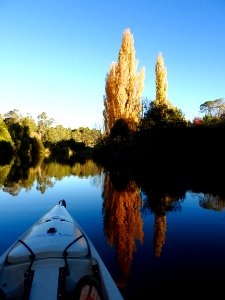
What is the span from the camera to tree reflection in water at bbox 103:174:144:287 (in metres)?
5.77

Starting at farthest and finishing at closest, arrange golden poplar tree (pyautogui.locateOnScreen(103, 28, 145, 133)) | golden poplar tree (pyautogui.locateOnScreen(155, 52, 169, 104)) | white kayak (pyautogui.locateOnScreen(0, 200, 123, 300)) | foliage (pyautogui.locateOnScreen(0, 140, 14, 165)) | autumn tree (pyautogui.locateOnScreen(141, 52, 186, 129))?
foliage (pyautogui.locateOnScreen(0, 140, 14, 165)) < golden poplar tree (pyautogui.locateOnScreen(155, 52, 169, 104)) < golden poplar tree (pyautogui.locateOnScreen(103, 28, 145, 133)) < autumn tree (pyautogui.locateOnScreen(141, 52, 186, 129)) < white kayak (pyautogui.locateOnScreen(0, 200, 123, 300))

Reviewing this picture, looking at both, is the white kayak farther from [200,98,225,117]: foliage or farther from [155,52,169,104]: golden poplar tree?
[200,98,225,117]: foliage

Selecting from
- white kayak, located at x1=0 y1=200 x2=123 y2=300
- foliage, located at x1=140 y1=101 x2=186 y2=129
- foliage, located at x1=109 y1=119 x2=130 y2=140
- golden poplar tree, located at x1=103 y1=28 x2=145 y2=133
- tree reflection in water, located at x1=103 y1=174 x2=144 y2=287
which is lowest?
tree reflection in water, located at x1=103 y1=174 x2=144 y2=287

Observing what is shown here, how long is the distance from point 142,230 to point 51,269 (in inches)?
170

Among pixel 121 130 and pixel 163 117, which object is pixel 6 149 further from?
pixel 163 117

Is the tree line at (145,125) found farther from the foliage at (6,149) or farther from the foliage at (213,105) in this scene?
the foliage at (213,105)

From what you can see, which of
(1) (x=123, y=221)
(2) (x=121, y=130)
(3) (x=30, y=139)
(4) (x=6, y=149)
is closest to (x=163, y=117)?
(2) (x=121, y=130)

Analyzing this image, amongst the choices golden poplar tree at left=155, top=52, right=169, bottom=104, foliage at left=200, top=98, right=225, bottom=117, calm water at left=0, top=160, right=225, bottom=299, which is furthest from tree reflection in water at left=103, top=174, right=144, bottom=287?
foliage at left=200, top=98, right=225, bottom=117

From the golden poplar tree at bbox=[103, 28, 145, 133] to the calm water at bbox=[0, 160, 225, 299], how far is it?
18.7m

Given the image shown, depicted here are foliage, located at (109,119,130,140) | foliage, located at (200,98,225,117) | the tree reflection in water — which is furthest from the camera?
foliage, located at (200,98,225,117)

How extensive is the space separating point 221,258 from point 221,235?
159 cm

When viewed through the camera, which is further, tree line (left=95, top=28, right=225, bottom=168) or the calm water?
tree line (left=95, top=28, right=225, bottom=168)

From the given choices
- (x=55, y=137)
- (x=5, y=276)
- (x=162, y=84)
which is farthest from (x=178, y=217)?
(x=55, y=137)

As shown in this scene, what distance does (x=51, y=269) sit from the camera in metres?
3.49
